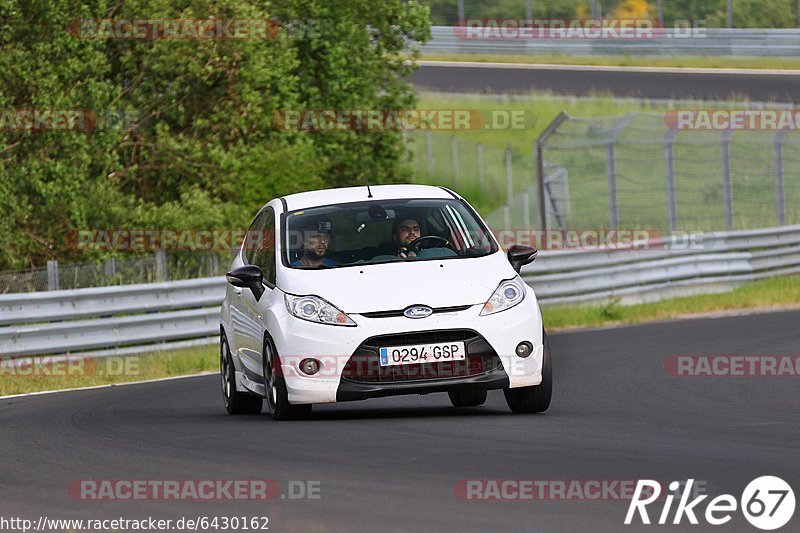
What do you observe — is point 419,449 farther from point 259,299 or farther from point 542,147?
point 542,147

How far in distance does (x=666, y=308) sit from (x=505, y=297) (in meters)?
13.3

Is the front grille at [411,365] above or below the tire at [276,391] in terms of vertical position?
above

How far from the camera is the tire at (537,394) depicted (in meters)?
10.9

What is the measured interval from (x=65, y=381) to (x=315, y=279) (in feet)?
25.2

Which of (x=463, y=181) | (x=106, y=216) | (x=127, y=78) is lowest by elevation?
(x=463, y=181)

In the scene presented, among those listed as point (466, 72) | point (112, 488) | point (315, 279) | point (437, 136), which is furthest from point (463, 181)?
point (112, 488)

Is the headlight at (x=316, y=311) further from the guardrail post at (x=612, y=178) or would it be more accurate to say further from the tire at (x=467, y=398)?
the guardrail post at (x=612, y=178)

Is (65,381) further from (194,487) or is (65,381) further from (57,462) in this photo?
(194,487)

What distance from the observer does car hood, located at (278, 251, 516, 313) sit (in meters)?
10.6

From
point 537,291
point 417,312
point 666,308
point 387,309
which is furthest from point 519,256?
point 666,308

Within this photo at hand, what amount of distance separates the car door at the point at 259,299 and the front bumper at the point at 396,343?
71 centimetres

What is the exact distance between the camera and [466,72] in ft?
164

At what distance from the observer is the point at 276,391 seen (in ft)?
36.3

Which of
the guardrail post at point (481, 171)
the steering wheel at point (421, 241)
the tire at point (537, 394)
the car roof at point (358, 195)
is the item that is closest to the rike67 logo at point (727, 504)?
the tire at point (537, 394)
